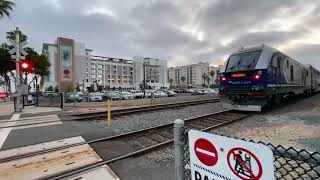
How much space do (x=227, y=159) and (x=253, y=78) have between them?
507 inches

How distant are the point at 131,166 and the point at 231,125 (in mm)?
6527

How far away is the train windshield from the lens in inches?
561

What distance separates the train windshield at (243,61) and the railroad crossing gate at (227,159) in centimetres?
1291

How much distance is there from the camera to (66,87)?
110938 millimetres

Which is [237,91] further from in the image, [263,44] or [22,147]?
[22,147]

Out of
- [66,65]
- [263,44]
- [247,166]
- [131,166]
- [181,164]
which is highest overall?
[66,65]

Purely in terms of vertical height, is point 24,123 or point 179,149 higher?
point 179,149

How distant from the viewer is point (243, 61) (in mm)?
14789

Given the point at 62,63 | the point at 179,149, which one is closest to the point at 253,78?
the point at 179,149

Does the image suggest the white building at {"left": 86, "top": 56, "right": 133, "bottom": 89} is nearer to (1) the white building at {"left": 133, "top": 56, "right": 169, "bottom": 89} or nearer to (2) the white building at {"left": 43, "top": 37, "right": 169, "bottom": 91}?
(2) the white building at {"left": 43, "top": 37, "right": 169, "bottom": 91}

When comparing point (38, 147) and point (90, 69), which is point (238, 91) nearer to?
point (38, 147)

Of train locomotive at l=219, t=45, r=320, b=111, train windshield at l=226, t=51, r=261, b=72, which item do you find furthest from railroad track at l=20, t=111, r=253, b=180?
train windshield at l=226, t=51, r=261, b=72

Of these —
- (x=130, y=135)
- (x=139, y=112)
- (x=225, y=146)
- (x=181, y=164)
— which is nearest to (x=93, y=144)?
(x=130, y=135)

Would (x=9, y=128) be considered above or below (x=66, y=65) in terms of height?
below
